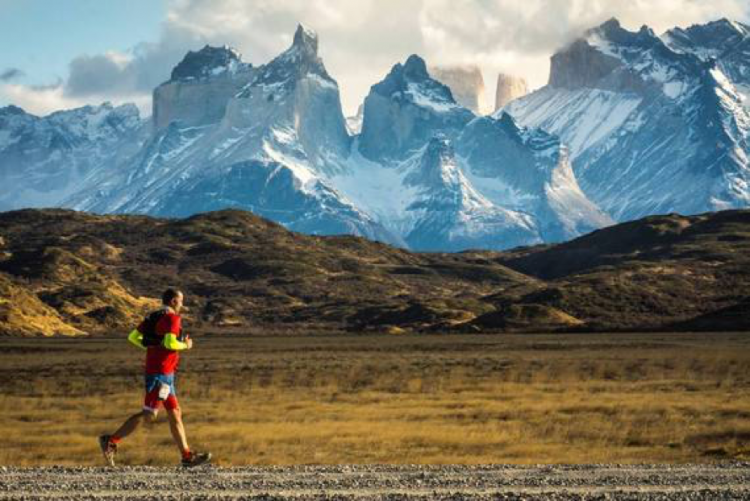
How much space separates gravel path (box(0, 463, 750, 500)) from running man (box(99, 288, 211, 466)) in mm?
696

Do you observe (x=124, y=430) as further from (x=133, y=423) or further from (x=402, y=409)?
(x=402, y=409)

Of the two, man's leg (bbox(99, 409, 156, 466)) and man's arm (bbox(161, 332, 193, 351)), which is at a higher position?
man's arm (bbox(161, 332, 193, 351))

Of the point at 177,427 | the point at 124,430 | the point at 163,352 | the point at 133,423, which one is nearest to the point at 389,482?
the point at 177,427

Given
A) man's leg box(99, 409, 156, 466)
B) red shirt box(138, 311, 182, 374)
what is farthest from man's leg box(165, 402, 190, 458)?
red shirt box(138, 311, 182, 374)

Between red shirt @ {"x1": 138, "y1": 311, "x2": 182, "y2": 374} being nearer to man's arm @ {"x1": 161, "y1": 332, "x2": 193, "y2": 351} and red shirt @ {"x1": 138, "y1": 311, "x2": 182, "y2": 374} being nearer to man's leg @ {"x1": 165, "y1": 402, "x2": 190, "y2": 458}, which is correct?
man's arm @ {"x1": 161, "y1": 332, "x2": 193, "y2": 351}

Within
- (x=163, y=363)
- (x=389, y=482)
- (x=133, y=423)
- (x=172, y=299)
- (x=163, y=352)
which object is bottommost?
(x=389, y=482)

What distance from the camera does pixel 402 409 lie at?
45438 mm

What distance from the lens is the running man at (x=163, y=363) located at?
78.7 feet

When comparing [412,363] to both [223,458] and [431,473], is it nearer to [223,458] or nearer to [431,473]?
[223,458]

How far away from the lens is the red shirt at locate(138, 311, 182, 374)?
23984 millimetres

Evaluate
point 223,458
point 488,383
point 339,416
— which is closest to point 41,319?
point 488,383

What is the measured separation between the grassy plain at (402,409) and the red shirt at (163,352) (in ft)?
18.2

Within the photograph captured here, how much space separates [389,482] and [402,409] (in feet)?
78.5

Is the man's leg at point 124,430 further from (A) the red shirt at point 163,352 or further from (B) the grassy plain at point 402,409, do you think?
(B) the grassy plain at point 402,409
